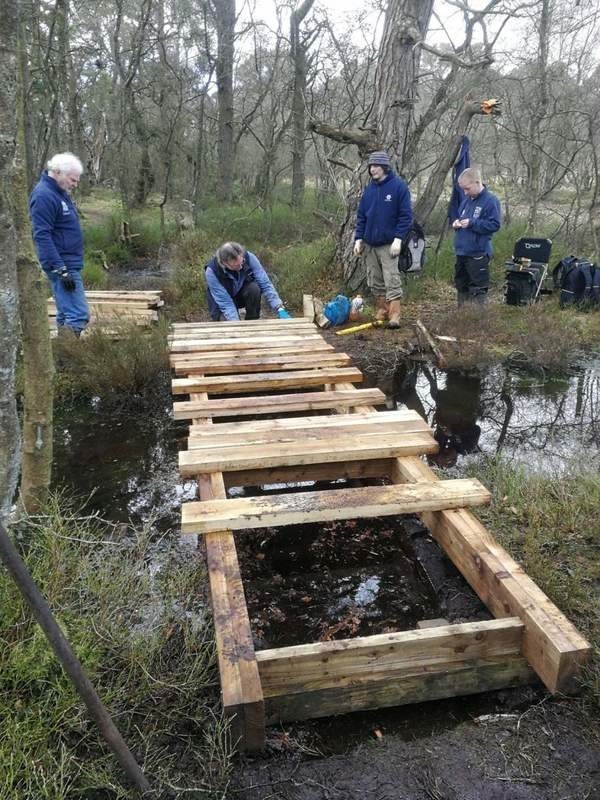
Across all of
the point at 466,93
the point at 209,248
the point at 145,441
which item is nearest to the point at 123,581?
the point at 145,441

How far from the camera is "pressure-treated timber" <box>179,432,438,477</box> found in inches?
124

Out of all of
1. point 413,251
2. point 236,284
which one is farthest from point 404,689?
point 413,251

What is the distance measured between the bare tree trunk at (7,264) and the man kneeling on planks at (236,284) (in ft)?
12.0

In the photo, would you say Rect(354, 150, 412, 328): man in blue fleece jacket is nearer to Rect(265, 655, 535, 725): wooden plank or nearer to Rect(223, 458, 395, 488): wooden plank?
Rect(223, 458, 395, 488): wooden plank

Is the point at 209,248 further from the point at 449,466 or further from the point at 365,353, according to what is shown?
the point at 449,466

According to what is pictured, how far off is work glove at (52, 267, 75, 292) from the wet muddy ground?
1.19 m

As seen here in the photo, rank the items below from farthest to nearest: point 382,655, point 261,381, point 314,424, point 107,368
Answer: point 107,368 → point 261,381 → point 314,424 → point 382,655

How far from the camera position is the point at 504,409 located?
499 centimetres

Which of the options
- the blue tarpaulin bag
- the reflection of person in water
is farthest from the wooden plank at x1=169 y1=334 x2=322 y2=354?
the blue tarpaulin bag

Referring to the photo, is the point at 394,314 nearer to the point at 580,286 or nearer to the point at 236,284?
the point at 236,284

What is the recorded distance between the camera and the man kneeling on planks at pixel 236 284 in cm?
558

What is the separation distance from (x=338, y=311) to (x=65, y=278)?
3.10m

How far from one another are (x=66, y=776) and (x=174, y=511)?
184cm

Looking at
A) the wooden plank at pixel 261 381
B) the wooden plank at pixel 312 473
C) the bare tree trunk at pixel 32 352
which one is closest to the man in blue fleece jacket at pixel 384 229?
the wooden plank at pixel 261 381
